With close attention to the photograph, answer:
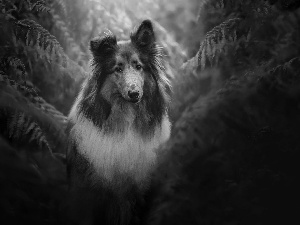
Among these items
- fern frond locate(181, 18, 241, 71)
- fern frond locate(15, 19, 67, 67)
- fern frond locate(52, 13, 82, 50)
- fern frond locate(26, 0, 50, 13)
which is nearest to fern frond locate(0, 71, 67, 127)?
fern frond locate(15, 19, 67, 67)

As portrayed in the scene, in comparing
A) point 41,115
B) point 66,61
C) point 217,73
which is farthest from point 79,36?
point 217,73

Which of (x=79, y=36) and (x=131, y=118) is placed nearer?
(x=131, y=118)

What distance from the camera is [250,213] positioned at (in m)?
2.88

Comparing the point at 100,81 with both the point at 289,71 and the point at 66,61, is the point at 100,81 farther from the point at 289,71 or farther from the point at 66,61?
the point at 289,71

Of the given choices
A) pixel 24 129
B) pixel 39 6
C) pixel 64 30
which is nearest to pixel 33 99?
pixel 24 129

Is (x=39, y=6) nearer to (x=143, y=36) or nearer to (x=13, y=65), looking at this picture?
(x=13, y=65)

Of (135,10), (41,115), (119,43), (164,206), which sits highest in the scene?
(135,10)

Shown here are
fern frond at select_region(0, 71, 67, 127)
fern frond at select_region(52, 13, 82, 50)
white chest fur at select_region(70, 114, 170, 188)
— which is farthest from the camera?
fern frond at select_region(52, 13, 82, 50)

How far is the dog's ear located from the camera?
8.89 feet

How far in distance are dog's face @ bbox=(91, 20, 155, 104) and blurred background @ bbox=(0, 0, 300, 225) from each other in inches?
7.7

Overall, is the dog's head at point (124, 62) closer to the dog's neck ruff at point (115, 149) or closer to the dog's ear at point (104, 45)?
the dog's ear at point (104, 45)

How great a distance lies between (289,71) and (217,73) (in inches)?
19.7

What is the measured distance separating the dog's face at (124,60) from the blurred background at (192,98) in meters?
0.20

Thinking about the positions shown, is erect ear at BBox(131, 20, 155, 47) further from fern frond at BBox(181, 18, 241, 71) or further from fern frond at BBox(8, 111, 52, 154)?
fern frond at BBox(8, 111, 52, 154)
